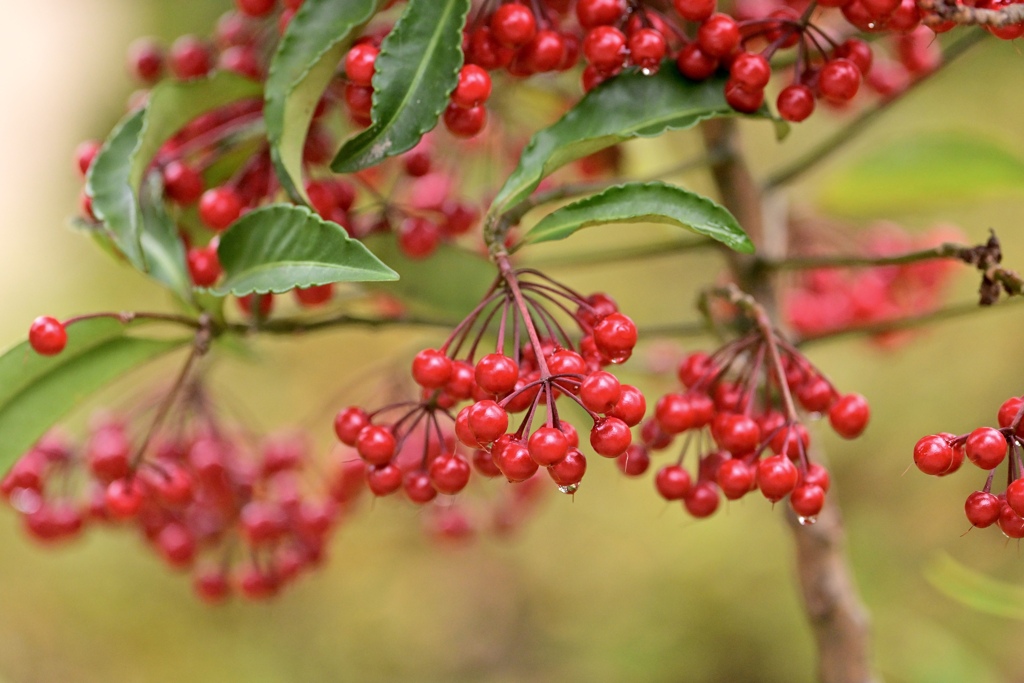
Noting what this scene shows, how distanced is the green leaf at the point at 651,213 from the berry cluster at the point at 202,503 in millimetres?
455

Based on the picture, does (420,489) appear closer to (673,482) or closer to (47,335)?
(673,482)

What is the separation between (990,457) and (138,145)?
0.57 m

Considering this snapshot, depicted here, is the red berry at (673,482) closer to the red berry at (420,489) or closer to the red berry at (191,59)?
the red berry at (420,489)

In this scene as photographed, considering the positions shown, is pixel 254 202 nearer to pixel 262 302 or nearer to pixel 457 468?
pixel 262 302

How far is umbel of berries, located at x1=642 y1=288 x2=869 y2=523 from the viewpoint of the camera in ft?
1.83

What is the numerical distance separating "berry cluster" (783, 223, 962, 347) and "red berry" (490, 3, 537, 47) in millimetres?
697

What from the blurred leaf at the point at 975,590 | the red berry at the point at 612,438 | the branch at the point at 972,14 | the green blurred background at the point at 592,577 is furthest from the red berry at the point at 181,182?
the green blurred background at the point at 592,577

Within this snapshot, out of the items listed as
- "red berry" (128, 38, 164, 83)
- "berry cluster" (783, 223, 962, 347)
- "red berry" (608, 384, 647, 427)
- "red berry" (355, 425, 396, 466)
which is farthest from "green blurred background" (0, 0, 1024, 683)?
"red berry" (608, 384, 647, 427)

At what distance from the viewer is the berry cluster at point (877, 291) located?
1.15 m

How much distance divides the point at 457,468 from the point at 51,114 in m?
2.51

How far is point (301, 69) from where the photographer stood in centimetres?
60

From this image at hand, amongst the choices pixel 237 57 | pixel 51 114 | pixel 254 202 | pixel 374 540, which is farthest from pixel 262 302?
pixel 51 114

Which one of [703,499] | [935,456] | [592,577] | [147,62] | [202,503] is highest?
[147,62]

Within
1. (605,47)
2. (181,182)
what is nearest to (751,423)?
(605,47)
